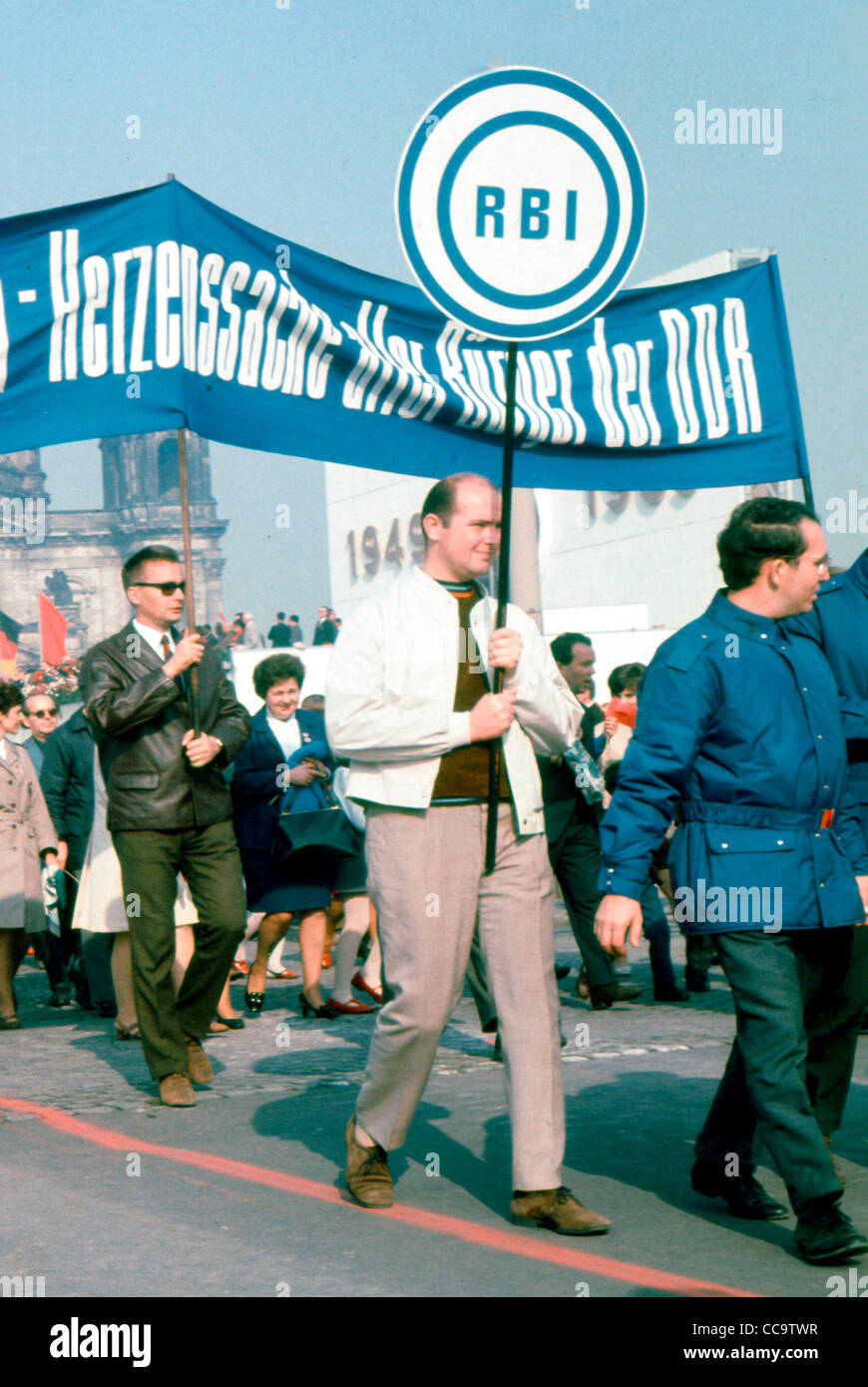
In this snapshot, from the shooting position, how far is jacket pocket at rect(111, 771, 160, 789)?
6648mm

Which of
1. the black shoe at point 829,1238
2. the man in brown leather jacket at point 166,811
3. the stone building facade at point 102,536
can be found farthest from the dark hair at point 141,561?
the stone building facade at point 102,536

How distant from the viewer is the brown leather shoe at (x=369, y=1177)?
191 inches

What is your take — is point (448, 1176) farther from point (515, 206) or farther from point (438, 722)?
point (515, 206)

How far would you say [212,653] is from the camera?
7.15 meters

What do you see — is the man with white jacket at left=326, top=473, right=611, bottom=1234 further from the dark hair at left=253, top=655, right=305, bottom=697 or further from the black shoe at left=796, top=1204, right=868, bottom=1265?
the dark hair at left=253, top=655, right=305, bottom=697

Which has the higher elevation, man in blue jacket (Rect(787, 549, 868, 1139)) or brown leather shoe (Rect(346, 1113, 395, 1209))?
man in blue jacket (Rect(787, 549, 868, 1139))

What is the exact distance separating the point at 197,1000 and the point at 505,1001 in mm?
2320

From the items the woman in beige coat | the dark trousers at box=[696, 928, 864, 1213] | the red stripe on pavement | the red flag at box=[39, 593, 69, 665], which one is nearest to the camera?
the red stripe on pavement

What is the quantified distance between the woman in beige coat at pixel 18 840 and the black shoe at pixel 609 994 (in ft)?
8.90

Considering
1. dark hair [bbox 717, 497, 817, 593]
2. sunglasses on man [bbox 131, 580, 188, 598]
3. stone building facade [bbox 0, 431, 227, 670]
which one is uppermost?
stone building facade [bbox 0, 431, 227, 670]

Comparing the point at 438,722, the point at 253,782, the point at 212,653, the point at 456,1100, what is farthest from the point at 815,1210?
the point at 253,782

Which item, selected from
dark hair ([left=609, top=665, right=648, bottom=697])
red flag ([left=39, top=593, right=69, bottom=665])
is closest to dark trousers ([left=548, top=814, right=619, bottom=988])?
dark hair ([left=609, top=665, right=648, bottom=697])

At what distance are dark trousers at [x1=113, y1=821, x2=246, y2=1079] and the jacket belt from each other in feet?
8.65
